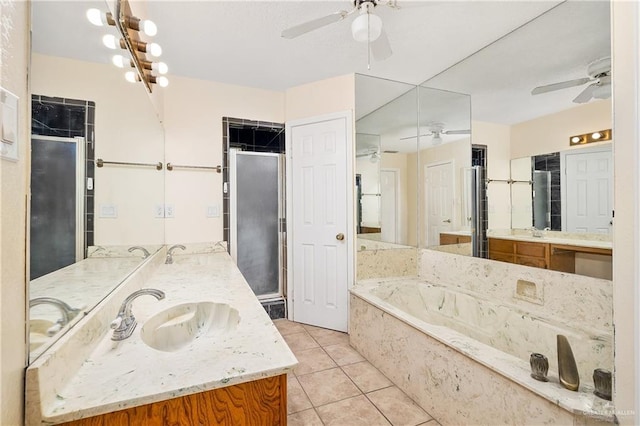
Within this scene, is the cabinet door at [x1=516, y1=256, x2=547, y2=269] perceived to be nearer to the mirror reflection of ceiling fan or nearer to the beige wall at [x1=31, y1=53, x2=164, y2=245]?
the mirror reflection of ceiling fan

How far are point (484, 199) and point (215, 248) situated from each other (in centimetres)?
251

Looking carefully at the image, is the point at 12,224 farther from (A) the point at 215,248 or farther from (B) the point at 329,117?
(B) the point at 329,117

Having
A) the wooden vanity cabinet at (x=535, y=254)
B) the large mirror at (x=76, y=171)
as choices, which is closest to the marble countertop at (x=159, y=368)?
the large mirror at (x=76, y=171)

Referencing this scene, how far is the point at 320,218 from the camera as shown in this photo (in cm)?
292

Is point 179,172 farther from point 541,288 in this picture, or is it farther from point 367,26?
point 541,288

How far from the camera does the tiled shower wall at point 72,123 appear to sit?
70 cm

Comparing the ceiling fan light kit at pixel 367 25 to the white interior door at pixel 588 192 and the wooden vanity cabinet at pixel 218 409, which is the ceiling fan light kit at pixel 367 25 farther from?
the wooden vanity cabinet at pixel 218 409

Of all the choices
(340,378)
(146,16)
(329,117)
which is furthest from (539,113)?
(146,16)

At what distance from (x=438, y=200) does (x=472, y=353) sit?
1729 mm

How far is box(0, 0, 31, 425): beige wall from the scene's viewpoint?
0.55 m

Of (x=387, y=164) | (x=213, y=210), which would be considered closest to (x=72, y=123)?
(x=213, y=210)

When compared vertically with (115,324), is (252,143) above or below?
above

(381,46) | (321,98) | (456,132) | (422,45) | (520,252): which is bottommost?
(520,252)

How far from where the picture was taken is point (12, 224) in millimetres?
579
